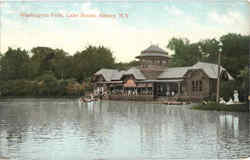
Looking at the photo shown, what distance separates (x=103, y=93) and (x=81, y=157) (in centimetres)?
3312

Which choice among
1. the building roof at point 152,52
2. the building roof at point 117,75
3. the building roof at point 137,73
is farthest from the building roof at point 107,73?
the building roof at point 152,52

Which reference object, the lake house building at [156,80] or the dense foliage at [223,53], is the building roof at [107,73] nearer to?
the lake house building at [156,80]

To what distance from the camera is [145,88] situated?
36.9 m

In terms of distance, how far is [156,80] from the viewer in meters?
34.6

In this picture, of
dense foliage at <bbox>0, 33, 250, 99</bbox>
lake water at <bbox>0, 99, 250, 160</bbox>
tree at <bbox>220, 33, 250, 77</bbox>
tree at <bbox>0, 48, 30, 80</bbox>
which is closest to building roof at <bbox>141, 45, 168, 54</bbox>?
dense foliage at <bbox>0, 33, 250, 99</bbox>

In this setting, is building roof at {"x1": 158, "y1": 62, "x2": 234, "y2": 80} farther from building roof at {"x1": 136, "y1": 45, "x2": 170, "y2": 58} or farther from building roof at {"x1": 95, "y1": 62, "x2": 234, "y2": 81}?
building roof at {"x1": 136, "y1": 45, "x2": 170, "y2": 58}

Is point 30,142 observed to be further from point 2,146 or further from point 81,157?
point 81,157

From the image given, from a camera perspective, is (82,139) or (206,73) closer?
(82,139)

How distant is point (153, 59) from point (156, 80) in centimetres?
366

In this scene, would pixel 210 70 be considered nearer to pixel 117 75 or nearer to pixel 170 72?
pixel 170 72

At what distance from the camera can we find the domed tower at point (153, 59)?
36438 millimetres

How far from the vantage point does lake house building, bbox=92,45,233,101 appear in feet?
99.6

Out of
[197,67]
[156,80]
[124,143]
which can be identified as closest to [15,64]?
[156,80]

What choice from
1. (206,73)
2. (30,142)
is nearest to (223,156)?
(30,142)
